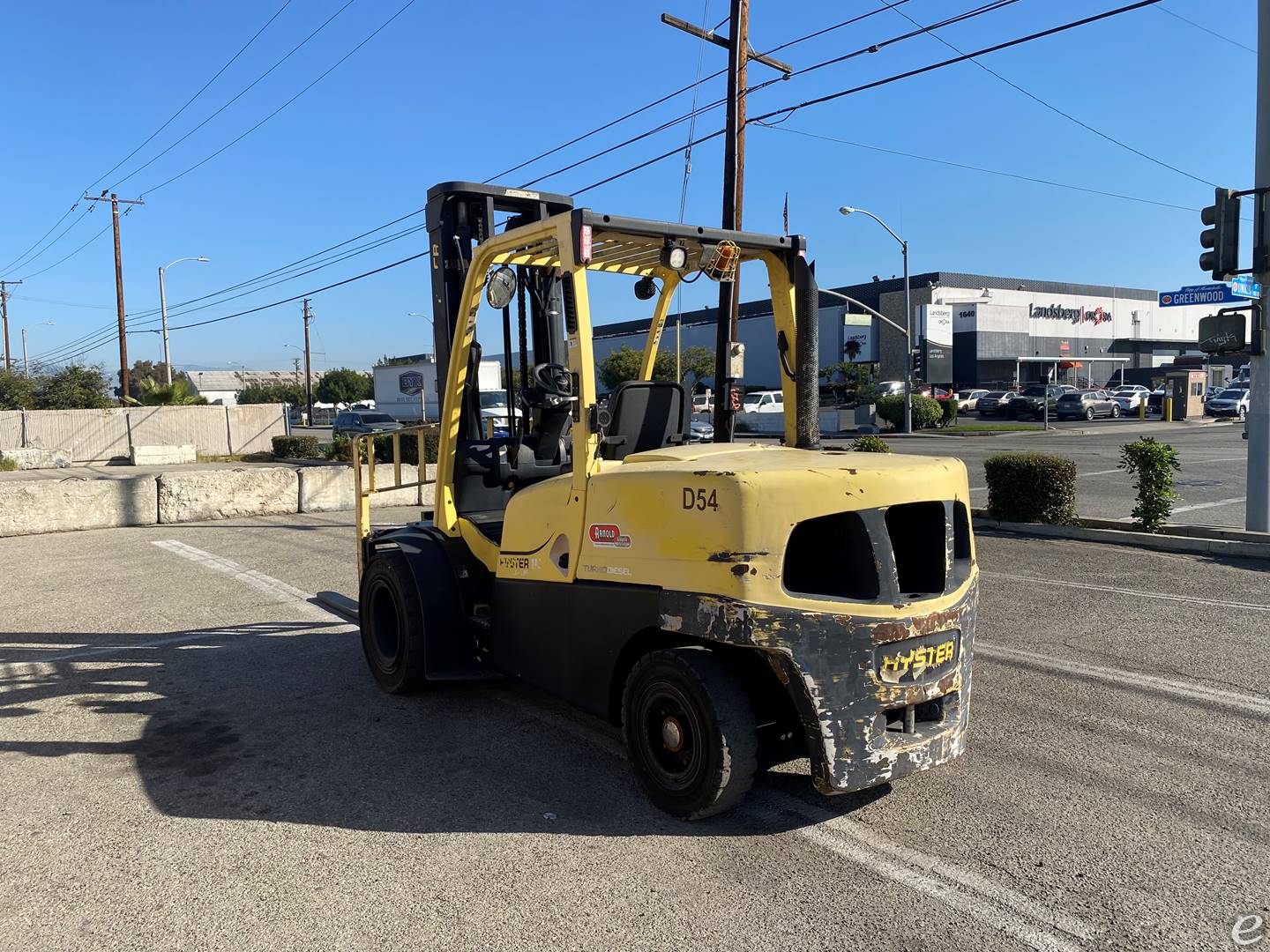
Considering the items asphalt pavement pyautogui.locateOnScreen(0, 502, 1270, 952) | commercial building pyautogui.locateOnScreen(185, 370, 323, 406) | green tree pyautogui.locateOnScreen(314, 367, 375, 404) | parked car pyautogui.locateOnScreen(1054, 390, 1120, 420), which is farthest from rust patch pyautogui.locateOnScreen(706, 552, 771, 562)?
commercial building pyautogui.locateOnScreen(185, 370, 323, 406)

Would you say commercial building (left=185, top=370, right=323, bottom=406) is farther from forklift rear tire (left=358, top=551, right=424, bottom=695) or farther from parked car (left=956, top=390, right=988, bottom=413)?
forklift rear tire (left=358, top=551, right=424, bottom=695)

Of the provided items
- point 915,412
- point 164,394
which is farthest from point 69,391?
point 915,412

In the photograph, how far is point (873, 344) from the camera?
6744 cm

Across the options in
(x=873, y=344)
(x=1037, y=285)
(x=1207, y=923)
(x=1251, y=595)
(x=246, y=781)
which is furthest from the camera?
(x=1037, y=285)

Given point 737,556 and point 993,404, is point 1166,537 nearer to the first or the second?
point 737,556

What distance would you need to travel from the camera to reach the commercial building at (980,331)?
65375 mm

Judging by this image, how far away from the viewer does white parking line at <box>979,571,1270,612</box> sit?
26.0ft

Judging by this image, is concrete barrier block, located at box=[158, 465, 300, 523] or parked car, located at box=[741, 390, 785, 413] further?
parked car, located at box=[741, 390, 785, 413]

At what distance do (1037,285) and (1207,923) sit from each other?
76.4 metres

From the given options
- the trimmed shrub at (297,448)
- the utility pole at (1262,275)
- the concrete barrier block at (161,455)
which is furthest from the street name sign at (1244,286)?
the concrete barrier block at (161,455)

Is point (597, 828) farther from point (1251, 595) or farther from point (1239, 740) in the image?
point (1251, 595)

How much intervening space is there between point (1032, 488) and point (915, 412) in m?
31.4

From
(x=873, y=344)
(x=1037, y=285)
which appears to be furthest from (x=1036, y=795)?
(x=1037, y=285)

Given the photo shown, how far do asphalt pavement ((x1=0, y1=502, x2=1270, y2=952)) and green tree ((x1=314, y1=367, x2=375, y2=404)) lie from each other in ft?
334
